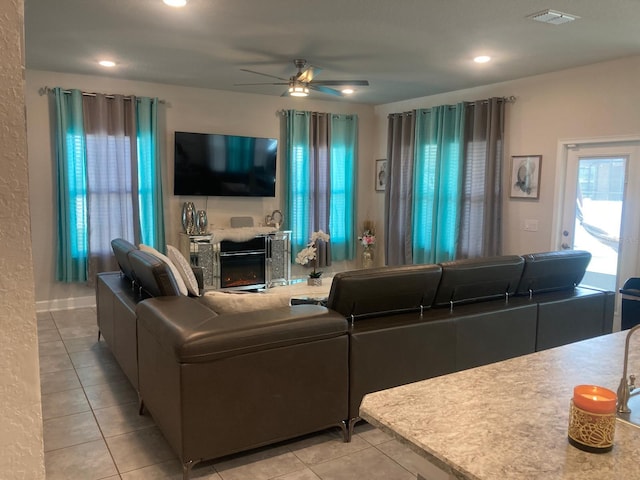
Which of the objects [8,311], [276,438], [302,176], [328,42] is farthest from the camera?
[302,176]

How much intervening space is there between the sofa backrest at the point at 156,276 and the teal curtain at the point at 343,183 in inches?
171

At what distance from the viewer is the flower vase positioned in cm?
747

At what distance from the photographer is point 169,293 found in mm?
2965

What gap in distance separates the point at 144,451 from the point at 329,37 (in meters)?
3.29

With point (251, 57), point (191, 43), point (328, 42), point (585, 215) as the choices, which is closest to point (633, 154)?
point (585, 215)

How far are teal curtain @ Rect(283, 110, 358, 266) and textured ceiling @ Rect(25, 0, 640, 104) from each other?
1.47m

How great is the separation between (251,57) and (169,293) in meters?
2.67

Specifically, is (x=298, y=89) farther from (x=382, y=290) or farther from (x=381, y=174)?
(x=381, y=174)

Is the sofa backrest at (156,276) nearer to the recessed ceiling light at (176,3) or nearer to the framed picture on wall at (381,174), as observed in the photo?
the recessed ceiling light at (176,3)

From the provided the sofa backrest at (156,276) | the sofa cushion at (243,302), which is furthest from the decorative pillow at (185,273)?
the sofa cushion at (243,302)

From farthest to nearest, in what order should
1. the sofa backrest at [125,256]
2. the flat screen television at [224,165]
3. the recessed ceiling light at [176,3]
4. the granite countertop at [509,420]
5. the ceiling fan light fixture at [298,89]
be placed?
the flat screen television at [224,165] → the ceiling fan light fixture at [298,89] → the sofa backrest at [125,256] → the recessed ceiling light at [176,3] → the granite countertop at [509,420]

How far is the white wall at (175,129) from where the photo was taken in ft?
17.8

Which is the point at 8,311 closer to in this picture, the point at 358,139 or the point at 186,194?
the point at 186,194

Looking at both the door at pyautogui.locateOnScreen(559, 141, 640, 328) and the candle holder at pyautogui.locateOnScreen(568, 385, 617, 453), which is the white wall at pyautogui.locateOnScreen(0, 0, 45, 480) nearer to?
the candle holder at pyautogui.locateOnScreen(568, 385, 617, 453)
